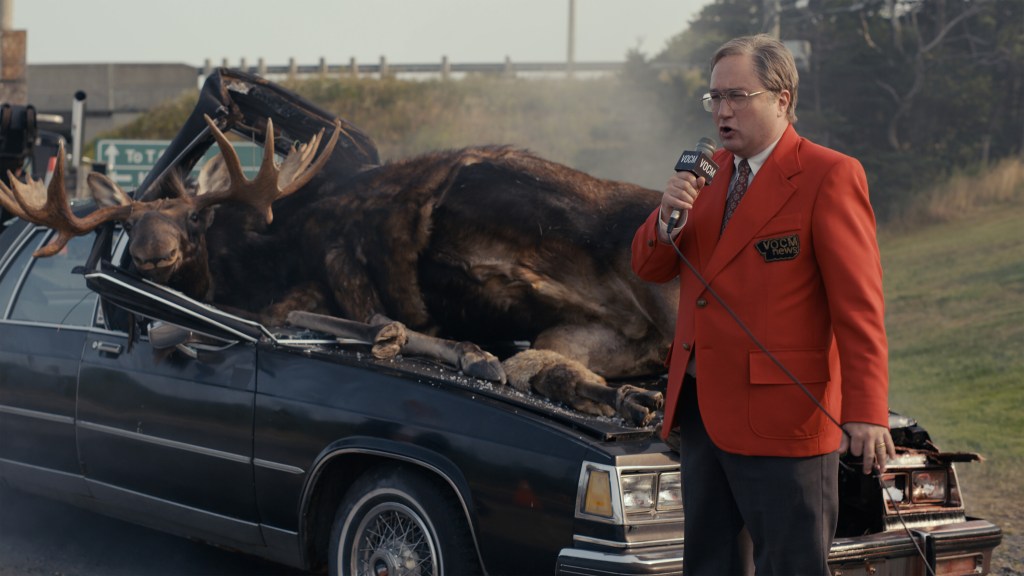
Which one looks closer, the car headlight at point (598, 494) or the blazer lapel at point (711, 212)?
the blazer lapel at point (711, 212)

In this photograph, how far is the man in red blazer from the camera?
→ 2990 mm

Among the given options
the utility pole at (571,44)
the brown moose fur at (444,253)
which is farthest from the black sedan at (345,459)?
the utility pole at (571,44)

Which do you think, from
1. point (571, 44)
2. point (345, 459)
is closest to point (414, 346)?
point (345, 459)

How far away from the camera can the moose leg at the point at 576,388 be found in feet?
14.5

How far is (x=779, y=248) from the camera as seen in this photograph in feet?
10.2

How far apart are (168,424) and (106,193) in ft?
4.76

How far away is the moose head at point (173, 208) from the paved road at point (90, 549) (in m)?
1.32

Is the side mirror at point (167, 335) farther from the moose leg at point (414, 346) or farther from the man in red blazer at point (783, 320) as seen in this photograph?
the man in red blazer at point (783, 320)

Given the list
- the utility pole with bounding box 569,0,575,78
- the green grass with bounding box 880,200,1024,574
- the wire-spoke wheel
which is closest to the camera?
the wire-spoke wheel

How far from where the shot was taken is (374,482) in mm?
4512

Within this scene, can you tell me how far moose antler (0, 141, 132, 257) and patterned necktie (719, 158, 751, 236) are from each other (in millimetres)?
3602

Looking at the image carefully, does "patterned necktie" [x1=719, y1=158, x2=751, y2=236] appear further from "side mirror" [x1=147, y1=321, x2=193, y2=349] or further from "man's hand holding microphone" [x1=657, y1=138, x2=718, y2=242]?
"side mirror" [x1=147, y1=321, x2=193, y2=349]

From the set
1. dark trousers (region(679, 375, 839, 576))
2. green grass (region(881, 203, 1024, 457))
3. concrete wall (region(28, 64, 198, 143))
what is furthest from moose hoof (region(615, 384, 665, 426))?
concrete wall (region(28, 64, 198, 143))

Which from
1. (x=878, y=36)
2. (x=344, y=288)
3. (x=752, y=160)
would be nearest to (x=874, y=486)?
(x=752, y=160)
